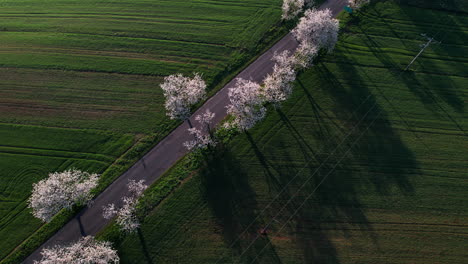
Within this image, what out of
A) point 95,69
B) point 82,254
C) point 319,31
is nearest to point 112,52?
point 95,69

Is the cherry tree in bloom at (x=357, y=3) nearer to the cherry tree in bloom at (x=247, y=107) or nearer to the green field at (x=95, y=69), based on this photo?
the green field at (x=95, y=69)

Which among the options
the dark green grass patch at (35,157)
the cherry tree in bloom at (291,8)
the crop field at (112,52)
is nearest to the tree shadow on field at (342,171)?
the cherry tree in bloom at (291,8)

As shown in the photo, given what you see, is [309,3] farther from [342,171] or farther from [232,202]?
[232,202]

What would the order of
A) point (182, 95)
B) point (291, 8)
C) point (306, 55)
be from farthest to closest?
point (291, 8) → point (306, 55) → point (182, 95)

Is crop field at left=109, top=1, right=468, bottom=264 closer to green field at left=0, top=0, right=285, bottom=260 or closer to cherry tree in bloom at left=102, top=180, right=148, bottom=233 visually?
cherry tree in bloom at left=102, top=180, right=148, bottom=233

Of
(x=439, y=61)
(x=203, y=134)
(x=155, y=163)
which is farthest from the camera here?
(x=439, y=61)

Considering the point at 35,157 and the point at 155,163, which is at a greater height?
the point at 35,157

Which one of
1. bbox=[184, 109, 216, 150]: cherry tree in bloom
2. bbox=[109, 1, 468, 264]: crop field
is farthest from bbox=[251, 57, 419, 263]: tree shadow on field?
bbox=[184, 109, 216, 150]: cherry tree in bloom
